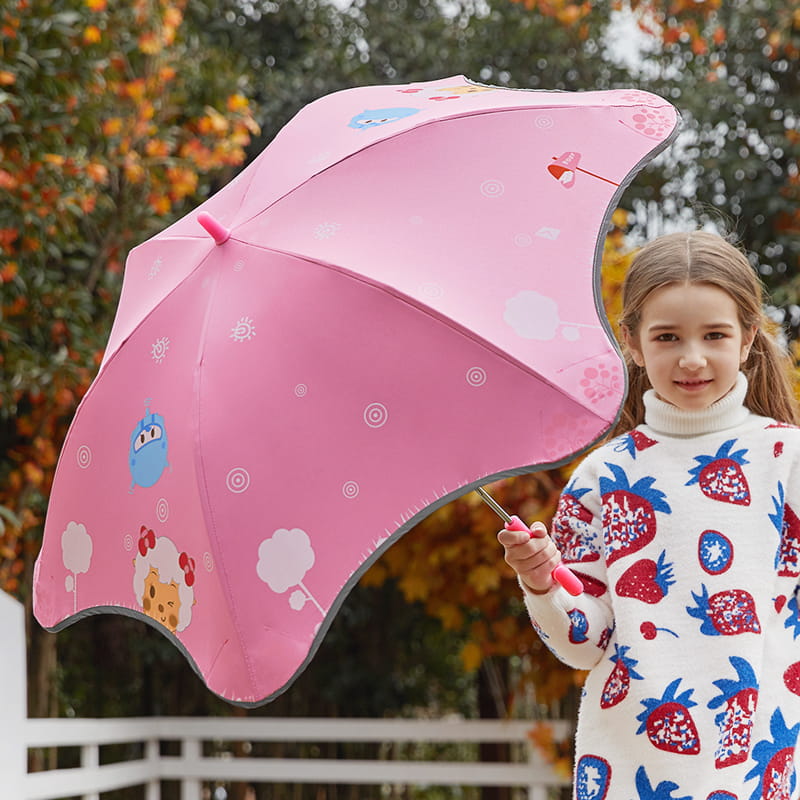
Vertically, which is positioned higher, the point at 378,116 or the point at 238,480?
the point at 378,116

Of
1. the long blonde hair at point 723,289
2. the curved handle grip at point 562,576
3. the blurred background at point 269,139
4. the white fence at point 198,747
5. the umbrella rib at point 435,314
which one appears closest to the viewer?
the umbrella rib at point 435,314

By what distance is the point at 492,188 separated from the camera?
138cm

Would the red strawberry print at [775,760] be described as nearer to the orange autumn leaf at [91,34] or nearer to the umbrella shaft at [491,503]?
the umbrella shaft at [491,503]

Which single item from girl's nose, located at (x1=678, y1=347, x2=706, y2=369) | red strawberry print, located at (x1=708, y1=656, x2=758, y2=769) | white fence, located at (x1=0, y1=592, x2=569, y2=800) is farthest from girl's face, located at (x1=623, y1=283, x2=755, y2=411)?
white fence, located at (x1=0, y1=592, x2=569, y2=800)

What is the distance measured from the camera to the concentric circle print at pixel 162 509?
1.40 metres

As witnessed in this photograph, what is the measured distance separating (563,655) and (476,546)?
191cm

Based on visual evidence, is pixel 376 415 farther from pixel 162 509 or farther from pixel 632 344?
pixel 632 344

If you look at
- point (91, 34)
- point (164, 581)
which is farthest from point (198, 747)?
point (164, 581)

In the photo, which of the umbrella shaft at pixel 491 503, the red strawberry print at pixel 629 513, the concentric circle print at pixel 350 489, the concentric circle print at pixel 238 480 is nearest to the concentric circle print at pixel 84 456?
the concentric circle print at pixel 238 480

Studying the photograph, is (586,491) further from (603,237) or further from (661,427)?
(603,237)

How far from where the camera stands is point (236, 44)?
18.5 feet

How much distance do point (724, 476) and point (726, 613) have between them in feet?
0.59

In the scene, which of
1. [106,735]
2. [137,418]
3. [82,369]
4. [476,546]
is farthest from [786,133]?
[137,418]

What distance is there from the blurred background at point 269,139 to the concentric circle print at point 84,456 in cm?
181
